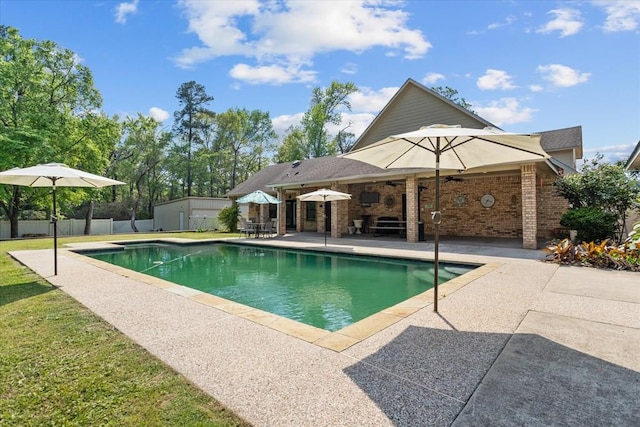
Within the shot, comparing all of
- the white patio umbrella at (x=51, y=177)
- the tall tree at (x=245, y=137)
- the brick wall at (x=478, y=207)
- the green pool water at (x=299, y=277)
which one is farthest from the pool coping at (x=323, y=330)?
the tall tree at (x=245, y=137)

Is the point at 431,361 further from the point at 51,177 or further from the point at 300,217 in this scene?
the point at 300,217

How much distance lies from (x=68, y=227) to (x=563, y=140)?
34.6 metres

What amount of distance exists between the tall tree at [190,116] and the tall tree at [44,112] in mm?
12871

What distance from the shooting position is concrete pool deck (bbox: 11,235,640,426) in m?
2.14

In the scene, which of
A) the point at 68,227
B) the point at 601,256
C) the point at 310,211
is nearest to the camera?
the point at 601,256

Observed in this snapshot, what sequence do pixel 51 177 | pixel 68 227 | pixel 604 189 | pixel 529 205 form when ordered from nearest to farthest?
pixel 51 177, pixel 529 205, pixel 604 189, pixel 68 227

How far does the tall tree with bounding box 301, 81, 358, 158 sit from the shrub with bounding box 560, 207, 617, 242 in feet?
94.0

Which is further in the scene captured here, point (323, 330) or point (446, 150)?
point (446, 150)

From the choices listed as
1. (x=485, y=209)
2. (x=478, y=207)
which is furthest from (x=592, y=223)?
(x=478, y=207)

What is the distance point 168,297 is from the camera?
5145mm

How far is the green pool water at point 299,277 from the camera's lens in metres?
5.96

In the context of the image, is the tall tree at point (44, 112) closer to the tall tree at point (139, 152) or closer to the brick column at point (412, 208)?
the tall tree at point (139, 152)

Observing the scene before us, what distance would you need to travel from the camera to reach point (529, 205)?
10367mm

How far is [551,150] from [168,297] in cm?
2085
